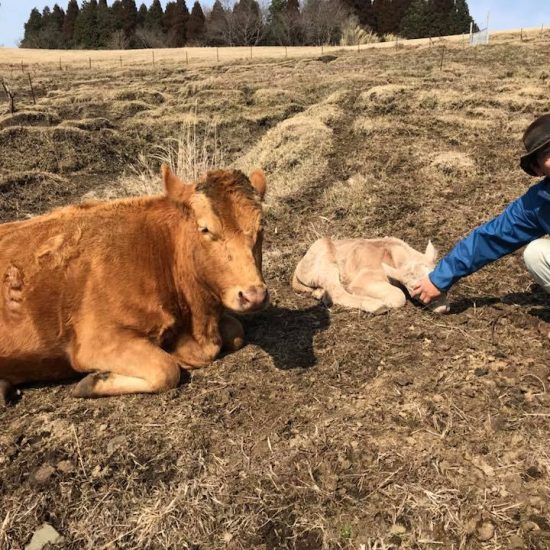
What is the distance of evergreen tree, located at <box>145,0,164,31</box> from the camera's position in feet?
273

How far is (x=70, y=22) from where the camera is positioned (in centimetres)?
8669

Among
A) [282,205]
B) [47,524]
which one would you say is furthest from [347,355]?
[282,205]

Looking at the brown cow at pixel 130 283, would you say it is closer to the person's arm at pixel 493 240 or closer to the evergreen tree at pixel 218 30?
the person's arm at pixel 493 240

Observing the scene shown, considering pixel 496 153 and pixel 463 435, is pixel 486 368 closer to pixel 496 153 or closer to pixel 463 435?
pixel 463 435

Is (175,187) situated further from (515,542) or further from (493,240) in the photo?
(515,542)

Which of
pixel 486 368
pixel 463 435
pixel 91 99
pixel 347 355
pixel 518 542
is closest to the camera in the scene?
pixel 518 542

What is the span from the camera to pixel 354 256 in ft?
20.9

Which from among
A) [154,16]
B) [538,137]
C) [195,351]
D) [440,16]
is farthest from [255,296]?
[154,16]

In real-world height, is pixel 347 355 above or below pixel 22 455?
above

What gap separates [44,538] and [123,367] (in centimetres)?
146

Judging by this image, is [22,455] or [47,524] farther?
[22,455]

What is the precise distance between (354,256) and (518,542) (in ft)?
12.6

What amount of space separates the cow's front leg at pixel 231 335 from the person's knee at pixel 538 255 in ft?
8.89

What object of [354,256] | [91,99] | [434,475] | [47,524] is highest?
[91,99]
